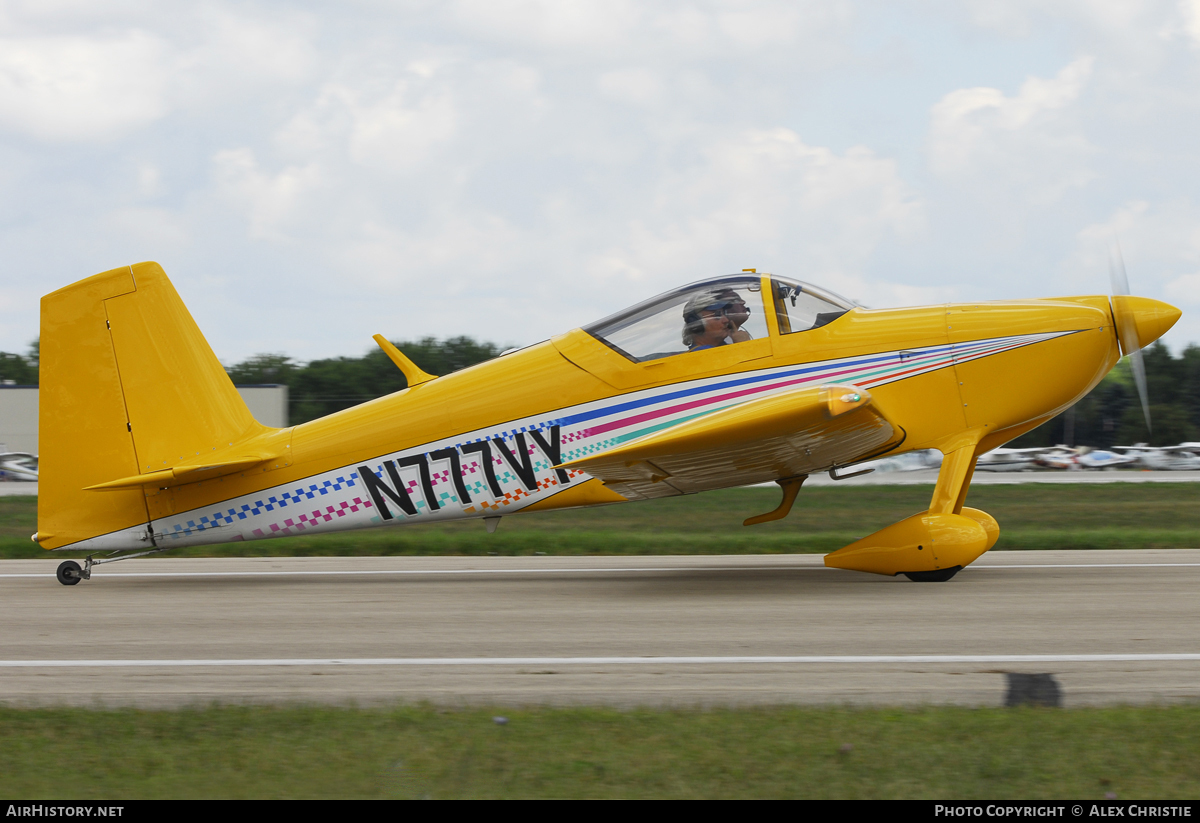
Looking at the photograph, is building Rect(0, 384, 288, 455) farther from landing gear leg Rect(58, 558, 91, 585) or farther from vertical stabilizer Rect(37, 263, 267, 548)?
vertical stabilizer Rect(37, 263, 267, 548)

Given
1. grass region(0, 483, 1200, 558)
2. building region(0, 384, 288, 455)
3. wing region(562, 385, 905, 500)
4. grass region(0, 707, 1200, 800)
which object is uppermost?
building region(0, 384, 288, 455)

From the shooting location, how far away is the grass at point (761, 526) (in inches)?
451

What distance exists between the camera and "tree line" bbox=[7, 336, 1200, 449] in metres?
53.7

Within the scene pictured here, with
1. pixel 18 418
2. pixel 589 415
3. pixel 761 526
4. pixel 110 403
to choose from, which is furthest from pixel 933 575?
pixel 18 418

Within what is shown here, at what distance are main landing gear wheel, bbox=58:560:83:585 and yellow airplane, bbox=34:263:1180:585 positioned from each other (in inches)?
0.8

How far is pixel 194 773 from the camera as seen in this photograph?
3371 mm

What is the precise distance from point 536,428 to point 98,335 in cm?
410

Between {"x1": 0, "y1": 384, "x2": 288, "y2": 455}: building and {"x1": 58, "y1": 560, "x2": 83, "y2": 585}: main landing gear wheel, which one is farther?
{"x1": 0, "y1": 384, "x2": 288, "y2": 455}: building

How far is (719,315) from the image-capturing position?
7.71 meters

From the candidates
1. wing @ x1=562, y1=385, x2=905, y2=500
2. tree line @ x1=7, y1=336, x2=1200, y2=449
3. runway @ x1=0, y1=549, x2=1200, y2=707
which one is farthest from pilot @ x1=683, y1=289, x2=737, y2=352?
tree line @ x1=7, y1=336, x2=1200, y2=449

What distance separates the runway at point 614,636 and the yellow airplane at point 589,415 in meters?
0.68

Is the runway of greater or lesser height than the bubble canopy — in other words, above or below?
below

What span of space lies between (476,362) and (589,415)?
42259 millimetres

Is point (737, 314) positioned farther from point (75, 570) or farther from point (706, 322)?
point (75, 570)
